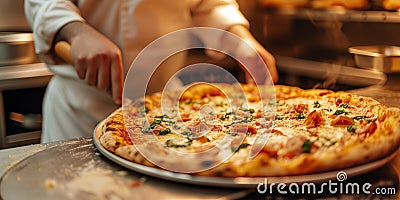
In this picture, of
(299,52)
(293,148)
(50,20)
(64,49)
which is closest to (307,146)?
(293,148)

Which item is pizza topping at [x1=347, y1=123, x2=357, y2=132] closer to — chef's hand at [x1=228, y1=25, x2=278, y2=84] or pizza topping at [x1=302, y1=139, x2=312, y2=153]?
pizza topping at [x1=302, y1=139, x2=312, y2=153]

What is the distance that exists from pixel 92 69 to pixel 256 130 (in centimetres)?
39

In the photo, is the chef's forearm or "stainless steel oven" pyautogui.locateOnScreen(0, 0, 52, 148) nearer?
the chef's forearm

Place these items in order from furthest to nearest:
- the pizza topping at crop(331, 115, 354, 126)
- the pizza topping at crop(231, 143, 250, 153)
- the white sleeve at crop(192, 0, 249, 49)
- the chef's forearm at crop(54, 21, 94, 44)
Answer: the white sleeve at crop(192, 0, 249, 49), the chef's forearm at crop(54, 21, 94, 44), the pizza topping at crop(331, 115, 354, 126), the pizza topping at crop(231, 143, 250, 153)

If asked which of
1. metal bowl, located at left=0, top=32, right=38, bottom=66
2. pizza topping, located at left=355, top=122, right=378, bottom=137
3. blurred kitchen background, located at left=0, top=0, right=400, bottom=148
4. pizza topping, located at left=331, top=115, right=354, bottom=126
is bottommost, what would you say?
blurred kitchen background, located at left=0, top=0, right=400, bottom=148

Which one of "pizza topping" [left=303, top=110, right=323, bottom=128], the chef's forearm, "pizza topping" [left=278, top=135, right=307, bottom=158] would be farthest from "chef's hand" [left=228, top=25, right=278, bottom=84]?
"pizza topping" [left=278, top=135, right=307, bottom=158]

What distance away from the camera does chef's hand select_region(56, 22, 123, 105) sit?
1.06m

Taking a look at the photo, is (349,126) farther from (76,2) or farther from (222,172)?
(76,2)

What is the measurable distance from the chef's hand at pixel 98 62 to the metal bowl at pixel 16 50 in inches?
37.5

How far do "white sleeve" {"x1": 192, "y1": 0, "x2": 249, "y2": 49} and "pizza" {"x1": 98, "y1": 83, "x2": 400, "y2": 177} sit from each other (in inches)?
7.0

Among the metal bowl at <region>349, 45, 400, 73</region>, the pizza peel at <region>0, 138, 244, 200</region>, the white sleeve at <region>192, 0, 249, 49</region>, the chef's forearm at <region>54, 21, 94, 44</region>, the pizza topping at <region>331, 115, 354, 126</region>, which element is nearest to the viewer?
the pizza peel at <region>0, 138, 244, 200</region>

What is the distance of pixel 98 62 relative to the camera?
107cm

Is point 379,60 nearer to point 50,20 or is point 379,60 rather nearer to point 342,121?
point 342,121

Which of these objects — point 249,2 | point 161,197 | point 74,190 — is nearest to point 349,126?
point 161,197
